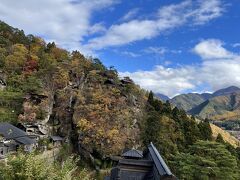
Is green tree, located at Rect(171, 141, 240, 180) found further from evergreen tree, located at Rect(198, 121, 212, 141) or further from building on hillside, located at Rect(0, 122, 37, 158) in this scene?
evergreen tree, located at Rect(198, 121, 212, 141)

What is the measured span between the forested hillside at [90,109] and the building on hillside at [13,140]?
365 centimetres

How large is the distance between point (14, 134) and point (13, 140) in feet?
2.28

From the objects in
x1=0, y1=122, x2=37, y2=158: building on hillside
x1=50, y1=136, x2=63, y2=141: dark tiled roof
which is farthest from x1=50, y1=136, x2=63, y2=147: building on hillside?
x1=0, y1=122, x2=37, y2=158: building on hillside

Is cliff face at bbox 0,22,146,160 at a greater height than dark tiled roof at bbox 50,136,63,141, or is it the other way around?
cliff face at bbox 0,22,146,160

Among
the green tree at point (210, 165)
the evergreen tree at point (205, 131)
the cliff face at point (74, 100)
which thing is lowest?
the green tree at point (210, 165)

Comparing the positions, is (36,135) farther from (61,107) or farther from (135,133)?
(135,133)

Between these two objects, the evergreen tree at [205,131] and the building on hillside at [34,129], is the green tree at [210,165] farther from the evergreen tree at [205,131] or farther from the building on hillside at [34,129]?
the building on hillside at [34,129]

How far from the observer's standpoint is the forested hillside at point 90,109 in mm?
39438

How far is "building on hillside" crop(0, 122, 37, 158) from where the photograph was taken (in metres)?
34.3

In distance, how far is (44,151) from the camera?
3700cm

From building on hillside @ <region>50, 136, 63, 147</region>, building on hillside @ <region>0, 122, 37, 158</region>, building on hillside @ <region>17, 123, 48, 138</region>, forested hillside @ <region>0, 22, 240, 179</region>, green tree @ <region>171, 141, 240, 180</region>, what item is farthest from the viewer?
building on hillside @ <region>17, 123, 48, 138</region>

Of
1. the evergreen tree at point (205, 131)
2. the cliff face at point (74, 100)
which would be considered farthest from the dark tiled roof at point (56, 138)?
the evergreen tree at point (205, 131)

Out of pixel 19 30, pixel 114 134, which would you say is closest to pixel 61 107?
pixel 114 134

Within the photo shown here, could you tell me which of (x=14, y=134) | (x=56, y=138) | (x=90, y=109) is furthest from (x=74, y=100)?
(x=14, y=134)
